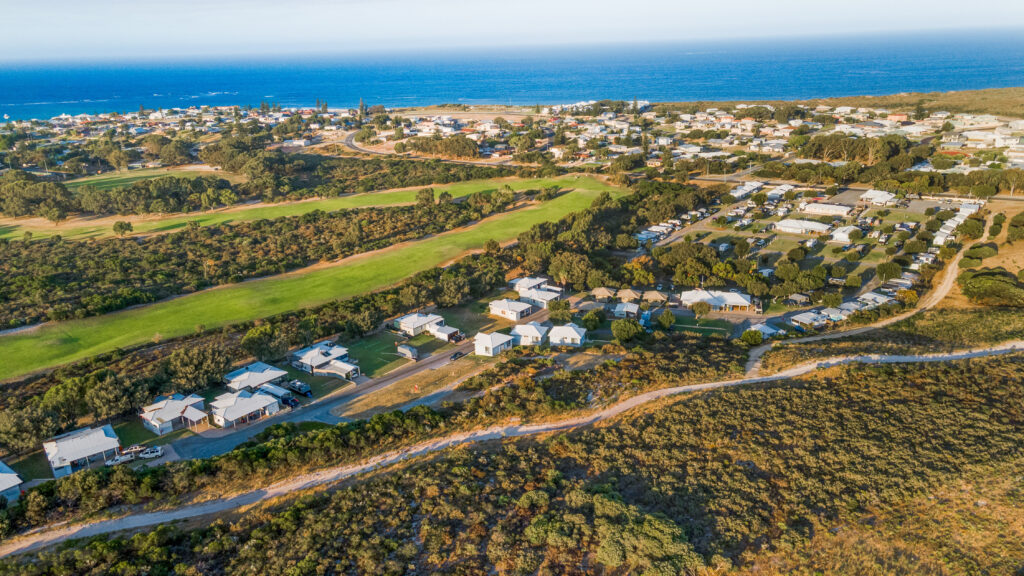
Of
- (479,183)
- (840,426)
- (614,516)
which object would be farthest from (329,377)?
(479,183)

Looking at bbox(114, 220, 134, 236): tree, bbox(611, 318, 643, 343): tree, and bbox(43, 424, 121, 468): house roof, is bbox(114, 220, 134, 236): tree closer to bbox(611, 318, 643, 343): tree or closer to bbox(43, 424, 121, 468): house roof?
bbox(43, 424, 121, 468): house roof

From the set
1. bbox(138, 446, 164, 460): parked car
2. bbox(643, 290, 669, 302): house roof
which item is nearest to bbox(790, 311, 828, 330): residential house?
bbox(643, 290, 669, 302): house roof

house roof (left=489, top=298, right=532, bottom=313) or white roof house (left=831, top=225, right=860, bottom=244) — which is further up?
white roof house (left=831, top=225, right=860, bottom=244)

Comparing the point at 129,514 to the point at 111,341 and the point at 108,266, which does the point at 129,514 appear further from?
the point at 108,266

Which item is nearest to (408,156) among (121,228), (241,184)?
(241,184)

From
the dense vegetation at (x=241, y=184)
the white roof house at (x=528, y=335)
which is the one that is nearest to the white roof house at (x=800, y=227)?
the white roof house at (x=528, y=335)

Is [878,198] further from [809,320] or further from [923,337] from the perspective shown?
[923,337]

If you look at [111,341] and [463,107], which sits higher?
[463,107]
